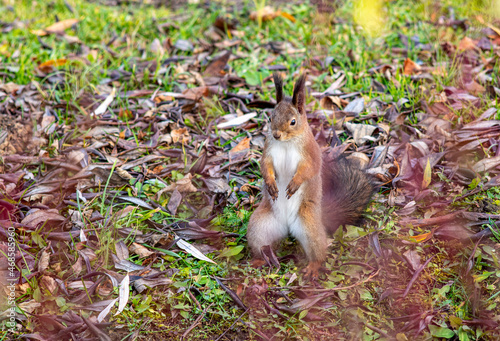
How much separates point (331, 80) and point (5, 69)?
10.2 ft

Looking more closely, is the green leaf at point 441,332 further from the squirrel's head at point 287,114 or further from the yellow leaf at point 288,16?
the yellow leaf at point 288,16

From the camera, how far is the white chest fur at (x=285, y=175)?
2668 millimetres

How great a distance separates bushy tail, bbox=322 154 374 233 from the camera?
9.34 feet

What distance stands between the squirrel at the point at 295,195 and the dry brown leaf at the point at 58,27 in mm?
3657

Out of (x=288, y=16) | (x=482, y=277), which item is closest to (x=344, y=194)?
(x=482, y=277)

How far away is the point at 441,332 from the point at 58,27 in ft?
16.2

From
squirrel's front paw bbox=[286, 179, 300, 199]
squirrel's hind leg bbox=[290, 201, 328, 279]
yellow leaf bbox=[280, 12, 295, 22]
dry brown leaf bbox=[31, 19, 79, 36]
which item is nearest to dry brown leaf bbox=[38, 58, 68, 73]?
dry brown leaf bbox=[31, 19, 79, 36]

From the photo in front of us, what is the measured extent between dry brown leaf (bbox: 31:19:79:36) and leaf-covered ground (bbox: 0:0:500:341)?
0.04 meters

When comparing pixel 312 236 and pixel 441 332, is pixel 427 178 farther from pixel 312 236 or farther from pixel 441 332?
pixel 441 332

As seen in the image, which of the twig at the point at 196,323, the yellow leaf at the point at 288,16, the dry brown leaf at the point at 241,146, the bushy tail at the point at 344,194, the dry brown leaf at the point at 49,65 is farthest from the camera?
the yellow leaf at the point at 288,16

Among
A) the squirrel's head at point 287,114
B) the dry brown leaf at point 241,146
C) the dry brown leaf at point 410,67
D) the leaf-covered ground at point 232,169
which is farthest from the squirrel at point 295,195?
the dry brown leaf at point 410,67

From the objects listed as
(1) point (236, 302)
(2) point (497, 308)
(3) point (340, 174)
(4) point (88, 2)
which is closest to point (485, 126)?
(3) point (340, 174)

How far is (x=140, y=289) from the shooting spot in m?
2.52

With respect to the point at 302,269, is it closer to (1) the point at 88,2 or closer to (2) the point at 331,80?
(2) the point at 331,80
